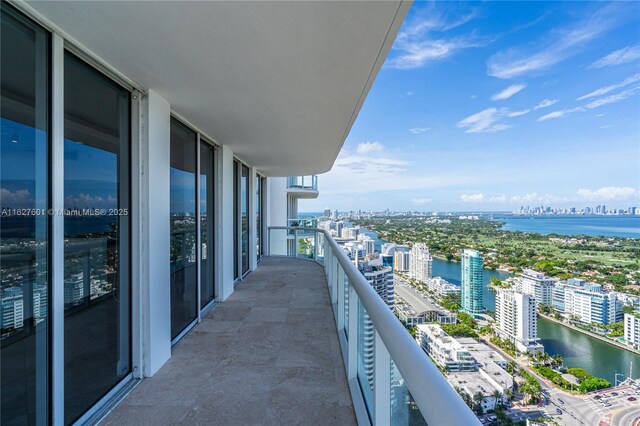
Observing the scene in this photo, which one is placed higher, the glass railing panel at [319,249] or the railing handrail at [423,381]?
the railing handrail at [423,381]

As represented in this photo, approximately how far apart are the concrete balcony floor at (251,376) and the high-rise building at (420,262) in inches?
53.8

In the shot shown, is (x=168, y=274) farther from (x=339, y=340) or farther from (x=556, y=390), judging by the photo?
→ (x=556, y=390)

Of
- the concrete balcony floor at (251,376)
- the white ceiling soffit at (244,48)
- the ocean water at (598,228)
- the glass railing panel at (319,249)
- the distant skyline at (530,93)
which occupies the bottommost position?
the concrete balcony floor at (251,376)

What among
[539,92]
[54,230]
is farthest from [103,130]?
[539,92]

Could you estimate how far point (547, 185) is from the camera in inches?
378

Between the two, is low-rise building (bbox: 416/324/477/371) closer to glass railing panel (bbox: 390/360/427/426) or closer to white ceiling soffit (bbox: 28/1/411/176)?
glass railing panel (bbox: 390/360/427/426)

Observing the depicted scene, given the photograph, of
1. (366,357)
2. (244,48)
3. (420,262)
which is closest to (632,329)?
(366,357)

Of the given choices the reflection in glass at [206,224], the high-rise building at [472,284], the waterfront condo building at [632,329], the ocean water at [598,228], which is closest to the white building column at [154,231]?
the reflection in glass at [206,224]

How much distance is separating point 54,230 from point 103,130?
96cm

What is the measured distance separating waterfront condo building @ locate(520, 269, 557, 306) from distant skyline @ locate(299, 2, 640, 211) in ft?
6.24

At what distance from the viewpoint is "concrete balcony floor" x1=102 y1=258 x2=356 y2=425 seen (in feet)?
7.73

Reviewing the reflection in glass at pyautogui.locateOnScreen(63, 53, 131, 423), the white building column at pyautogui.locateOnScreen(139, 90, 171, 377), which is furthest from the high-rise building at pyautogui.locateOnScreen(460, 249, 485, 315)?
the reflection in glass at pyautogui.locateOnScreen(63, 53, 131, 423)

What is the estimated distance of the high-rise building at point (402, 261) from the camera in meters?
4.45

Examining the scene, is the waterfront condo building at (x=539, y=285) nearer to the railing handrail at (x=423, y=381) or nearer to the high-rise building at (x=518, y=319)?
the high-rise building at (x=518, y=319)
